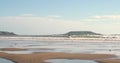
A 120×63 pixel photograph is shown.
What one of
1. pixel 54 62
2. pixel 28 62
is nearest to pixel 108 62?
pixel 54 62

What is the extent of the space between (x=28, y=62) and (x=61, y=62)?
10.1 feet

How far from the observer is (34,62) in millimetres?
31875

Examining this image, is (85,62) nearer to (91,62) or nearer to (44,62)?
(91,62)

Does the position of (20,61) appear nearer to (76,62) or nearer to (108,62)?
(76,62)

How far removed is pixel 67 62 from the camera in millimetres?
32594

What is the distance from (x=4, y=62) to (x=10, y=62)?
0.74 m

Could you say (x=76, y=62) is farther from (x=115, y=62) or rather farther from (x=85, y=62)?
(x=115, y=62)

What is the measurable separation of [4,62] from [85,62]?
25.4 feet

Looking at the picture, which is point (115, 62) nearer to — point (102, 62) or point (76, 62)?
point (102, 62)

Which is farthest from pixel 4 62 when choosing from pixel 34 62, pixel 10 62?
pixel 34 62

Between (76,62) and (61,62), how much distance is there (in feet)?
5.48

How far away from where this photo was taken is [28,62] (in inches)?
1267

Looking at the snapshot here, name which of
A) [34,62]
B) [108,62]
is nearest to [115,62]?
[108,62]

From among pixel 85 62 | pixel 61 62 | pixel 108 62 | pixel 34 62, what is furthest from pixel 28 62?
pixel 108 62
